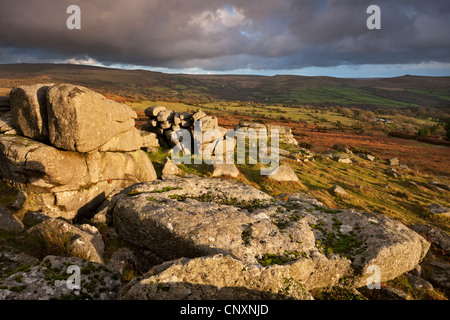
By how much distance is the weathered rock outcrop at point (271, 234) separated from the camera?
25.4ft

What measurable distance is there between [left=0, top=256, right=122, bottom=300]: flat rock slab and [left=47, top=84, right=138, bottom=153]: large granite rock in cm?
943

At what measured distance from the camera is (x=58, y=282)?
5.75 meters

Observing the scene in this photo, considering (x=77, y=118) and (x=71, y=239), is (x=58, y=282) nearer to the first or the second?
(x=71, y=239)

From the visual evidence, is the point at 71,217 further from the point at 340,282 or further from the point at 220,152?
the point at 220,152

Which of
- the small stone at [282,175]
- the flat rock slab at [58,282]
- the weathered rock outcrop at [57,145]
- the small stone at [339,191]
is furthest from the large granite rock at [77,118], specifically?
the small stone at [339,191]

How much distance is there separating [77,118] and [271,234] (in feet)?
42.2

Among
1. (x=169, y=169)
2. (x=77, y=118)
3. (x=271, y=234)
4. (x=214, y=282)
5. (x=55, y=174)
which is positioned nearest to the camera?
(x=214, y=282)

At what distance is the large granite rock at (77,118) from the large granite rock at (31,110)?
0.79 meters

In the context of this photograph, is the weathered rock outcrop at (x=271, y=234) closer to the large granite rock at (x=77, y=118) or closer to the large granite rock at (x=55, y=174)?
the large granite rock at (x=55, y=174)

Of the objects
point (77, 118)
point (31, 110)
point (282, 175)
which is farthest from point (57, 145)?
point (282, 175)

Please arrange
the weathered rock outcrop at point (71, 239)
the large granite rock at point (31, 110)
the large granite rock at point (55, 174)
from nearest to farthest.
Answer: the weathered rock outcrop at point (71, 239) → the large granite rock at point (55, 174) → the large granite rock at point (31, 110)

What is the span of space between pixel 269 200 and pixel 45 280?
9311 mm

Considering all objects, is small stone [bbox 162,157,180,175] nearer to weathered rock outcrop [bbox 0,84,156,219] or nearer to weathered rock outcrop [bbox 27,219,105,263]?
weathered rock outcrop [bbox 0,84,156,219]

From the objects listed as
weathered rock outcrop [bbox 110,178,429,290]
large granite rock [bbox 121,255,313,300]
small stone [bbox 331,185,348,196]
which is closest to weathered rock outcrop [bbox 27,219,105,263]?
weathered rock outcrop [bbox 110,178,429,290]
